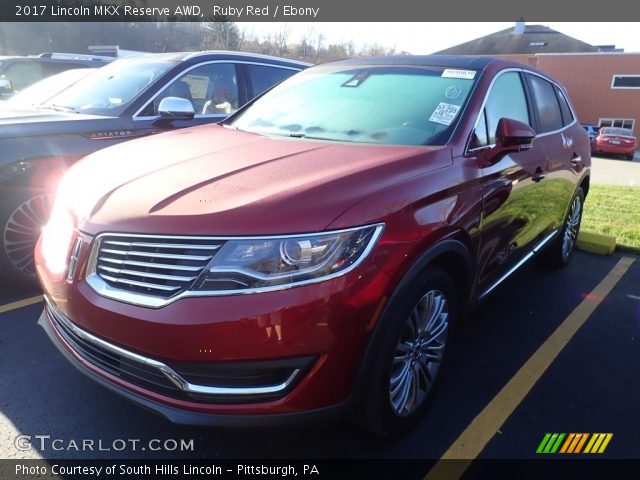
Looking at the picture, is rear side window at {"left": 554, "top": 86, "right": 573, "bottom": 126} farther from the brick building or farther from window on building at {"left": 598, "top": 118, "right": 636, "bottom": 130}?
window on building at {"left": 598, "top": 118, "right": 636, "bottom": 130}

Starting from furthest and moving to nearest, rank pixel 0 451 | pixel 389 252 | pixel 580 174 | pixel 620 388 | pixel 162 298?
pixel 580 174
pixel 620 388
pixel 0 451
pixel 389 252
pixel 162 298

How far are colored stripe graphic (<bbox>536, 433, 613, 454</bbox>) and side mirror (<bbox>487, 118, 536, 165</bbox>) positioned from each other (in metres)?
1.50

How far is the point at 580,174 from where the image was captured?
4.75m

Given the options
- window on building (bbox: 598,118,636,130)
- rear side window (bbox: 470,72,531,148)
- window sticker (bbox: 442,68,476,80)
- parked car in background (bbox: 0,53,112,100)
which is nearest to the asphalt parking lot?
rear side window (bbox: 470,72,531,148)

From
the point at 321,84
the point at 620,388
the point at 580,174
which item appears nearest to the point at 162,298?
the point at 321,84

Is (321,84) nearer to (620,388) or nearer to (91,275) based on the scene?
(91,275)

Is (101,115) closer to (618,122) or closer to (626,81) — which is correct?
(626,81)

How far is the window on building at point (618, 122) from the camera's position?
33406mm

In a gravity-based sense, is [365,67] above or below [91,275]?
above

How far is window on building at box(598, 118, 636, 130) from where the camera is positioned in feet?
110

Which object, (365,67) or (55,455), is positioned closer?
(55,455)

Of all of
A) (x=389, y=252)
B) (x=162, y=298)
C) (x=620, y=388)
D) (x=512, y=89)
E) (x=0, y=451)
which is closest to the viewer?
(x=162, y=298)

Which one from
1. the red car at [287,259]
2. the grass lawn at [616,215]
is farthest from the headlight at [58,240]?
the grass lawn at [616,215]

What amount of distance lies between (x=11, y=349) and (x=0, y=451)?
0.97 m
